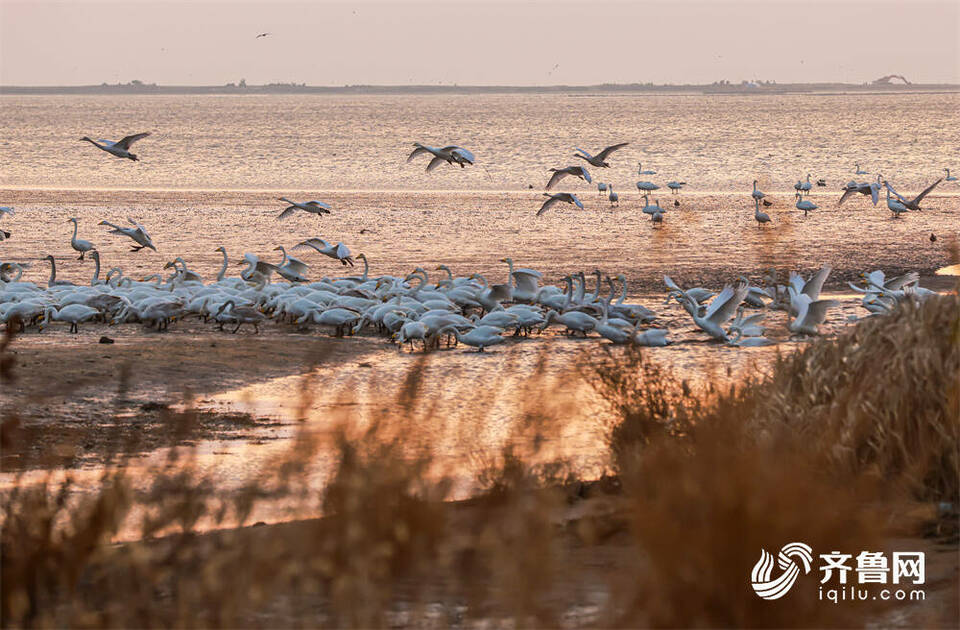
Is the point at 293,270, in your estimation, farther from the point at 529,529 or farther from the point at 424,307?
the point at 529,529

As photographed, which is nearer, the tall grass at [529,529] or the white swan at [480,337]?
the tall grass at [529,529]

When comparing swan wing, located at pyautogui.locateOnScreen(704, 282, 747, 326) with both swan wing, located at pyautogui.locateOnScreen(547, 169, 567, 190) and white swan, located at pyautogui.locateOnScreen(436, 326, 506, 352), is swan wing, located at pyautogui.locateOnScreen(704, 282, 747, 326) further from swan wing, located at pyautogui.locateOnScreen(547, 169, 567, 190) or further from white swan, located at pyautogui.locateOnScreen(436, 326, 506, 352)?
swan wing, located at pyautogui.locateOnScreen(547, 169, 567, 190)

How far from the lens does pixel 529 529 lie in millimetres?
3988

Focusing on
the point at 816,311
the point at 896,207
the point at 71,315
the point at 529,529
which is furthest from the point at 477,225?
the point at 529,529

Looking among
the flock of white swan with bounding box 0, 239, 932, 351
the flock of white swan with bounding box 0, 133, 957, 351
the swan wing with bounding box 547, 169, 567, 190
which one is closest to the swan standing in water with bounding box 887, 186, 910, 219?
the swan wing with bounding box 547, 169, 567, 190

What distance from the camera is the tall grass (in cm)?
424

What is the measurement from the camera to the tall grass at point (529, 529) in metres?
4.24

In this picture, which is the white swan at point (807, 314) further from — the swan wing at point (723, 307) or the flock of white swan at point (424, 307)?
the swan wing at point (723, 307)

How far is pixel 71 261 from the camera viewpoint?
79.8ft

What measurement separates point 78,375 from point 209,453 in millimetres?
3547

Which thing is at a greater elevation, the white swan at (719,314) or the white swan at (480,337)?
the white swan at (719,314)

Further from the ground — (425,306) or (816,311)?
(816,311)

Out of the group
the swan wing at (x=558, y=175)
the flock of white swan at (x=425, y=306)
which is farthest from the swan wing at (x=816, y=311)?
the swan wing at (x=558, y=175)

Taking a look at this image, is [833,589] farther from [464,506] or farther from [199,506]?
[464,506]
